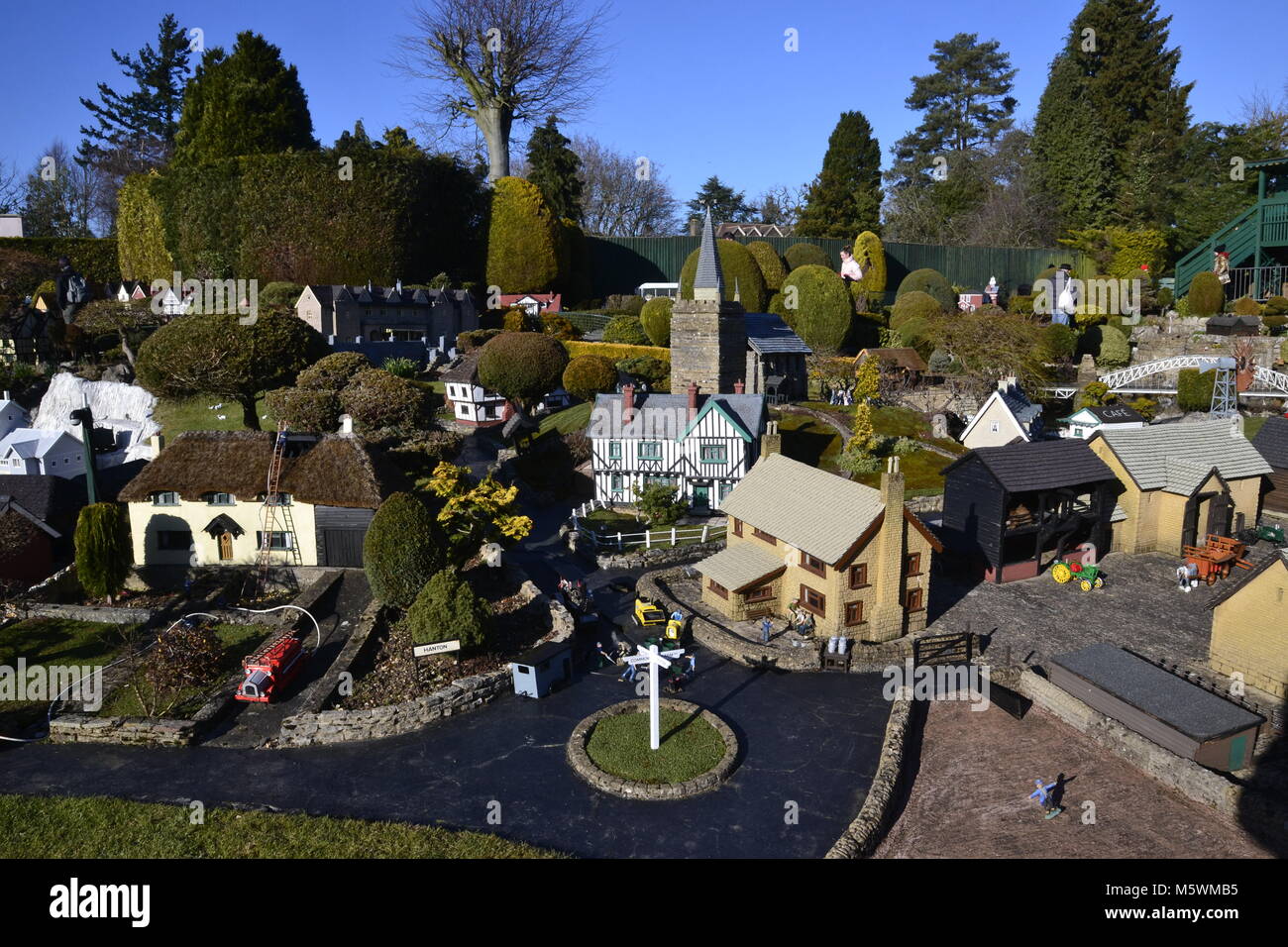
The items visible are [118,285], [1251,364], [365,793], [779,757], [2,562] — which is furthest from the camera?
[118,285]

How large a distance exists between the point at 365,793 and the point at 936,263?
74.1m

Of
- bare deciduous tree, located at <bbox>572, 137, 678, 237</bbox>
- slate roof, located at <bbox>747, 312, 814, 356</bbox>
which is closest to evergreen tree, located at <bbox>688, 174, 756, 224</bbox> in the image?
bare deciduous tree, located at <bbox>572, 137, 678, 237</bbox>

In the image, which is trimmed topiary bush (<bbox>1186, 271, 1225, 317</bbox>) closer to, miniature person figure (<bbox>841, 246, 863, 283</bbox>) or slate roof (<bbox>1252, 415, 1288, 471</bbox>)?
miniature person figure (<bbox>841, 246, 863, 283</bbox>)

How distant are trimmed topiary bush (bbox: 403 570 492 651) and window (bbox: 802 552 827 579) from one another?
9753 mm

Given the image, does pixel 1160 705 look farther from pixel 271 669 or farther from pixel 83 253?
pixel 83 253

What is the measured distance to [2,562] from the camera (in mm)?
30641

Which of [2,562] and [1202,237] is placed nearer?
[2,562]

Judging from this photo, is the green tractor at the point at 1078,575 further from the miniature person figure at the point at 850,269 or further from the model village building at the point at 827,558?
the miniature person figure at the point at 850,269

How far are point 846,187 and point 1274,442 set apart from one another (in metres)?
50.9

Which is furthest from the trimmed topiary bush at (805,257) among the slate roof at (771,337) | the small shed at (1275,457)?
the small shed at (1275,457)

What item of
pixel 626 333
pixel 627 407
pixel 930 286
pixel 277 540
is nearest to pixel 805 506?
pixel 627 407

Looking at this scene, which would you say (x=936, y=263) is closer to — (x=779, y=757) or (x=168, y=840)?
(x=779, y=757)
